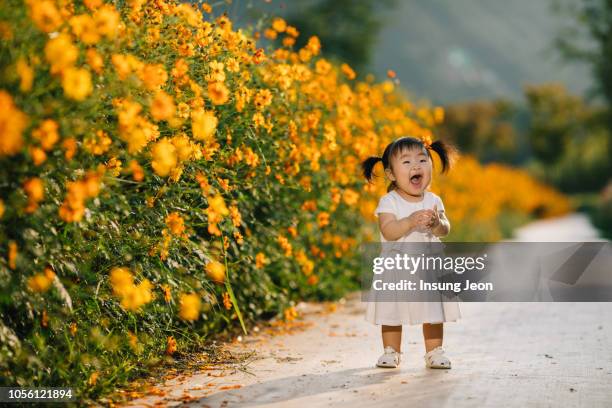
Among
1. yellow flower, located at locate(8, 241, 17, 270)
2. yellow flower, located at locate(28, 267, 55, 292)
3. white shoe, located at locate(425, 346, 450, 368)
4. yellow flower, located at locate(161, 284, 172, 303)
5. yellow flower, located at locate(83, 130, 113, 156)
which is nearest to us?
yellow flower, located at locate(8, 241, 17, 270)

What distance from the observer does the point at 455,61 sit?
110 m

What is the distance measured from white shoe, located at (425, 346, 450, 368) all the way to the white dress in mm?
176

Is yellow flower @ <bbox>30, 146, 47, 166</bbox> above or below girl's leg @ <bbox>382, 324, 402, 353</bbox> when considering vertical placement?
above

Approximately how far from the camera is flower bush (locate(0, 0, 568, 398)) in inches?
109

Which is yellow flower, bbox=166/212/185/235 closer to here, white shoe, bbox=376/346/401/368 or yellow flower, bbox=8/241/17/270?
yellow flower, bbox=8/241/17/270

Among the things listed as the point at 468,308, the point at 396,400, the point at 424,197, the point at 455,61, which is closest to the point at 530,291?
the point at 468,308

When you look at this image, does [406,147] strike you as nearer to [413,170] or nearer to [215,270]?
[413,170]

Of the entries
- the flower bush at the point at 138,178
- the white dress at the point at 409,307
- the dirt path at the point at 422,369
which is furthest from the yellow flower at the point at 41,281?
the white dress at the point at 409,307

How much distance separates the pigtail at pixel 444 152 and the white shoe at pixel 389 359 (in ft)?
3.56

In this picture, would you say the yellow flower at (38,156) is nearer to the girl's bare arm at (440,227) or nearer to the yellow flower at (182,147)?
the yellow flower at (182,147)

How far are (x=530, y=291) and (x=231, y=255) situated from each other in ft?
11.5

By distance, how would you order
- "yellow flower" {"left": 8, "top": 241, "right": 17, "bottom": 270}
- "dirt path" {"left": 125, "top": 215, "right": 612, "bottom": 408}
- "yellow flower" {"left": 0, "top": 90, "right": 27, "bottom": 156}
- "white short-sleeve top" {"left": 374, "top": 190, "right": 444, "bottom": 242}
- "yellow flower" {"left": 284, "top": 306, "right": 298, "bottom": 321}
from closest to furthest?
"yellow flower" {"left": 0, "top": 90, "right": 27, "bottom": 156}
"yellow flower" {"left": 8, "top": 241, "right": 17, "bottom": 270}
"dirt path" {"left": 125, "top": 215, "right": 612, "bottom": 408}
"white short-sleeve top" {"left": 374, "top": 190, "right": 444, "bottom": 242}
"yellow flower" {"left": 284, "top": 306, "right": 298, "bottom": 321}

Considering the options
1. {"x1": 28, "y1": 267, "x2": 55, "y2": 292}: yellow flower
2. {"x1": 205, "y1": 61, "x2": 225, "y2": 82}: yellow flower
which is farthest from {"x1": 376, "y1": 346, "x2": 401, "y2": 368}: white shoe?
{"x1": 28, "y1": 267, "x2": 55, "y2": 292}: yellow flower

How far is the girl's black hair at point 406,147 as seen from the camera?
4098mm
